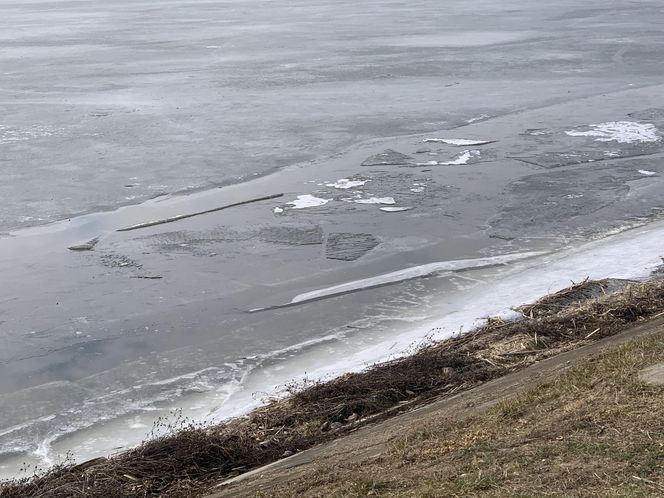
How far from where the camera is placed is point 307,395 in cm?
824

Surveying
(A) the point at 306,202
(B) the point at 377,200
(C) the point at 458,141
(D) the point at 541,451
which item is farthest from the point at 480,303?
(C) the point at 458,141

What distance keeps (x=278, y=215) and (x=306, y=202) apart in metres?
0.68

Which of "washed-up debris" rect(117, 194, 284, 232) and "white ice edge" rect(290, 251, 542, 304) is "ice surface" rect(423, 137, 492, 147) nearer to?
"washed-up debris" rect(117, 194, 284, 232)

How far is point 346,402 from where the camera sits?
8078mm

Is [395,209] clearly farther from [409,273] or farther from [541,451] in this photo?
[541,451]

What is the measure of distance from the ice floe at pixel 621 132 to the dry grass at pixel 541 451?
38.8 feet

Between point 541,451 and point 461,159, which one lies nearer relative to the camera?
point 541,451

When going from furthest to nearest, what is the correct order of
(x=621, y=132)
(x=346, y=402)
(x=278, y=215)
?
(x=621, y=132) → (x=278, y=215) → (x=346, y=402)

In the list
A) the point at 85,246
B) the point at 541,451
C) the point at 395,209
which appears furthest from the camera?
the point at 395,209

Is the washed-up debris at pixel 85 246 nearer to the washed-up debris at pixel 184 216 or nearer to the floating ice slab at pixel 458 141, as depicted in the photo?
the washed-up debris at pixel 184 216

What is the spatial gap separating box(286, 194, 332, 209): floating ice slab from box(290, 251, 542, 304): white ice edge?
2.80 meters

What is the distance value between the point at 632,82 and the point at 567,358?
1739 centimetres

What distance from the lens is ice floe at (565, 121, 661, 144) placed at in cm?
1789

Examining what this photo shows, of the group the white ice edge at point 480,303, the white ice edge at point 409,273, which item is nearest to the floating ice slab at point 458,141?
the white ice edge at point 480,303
